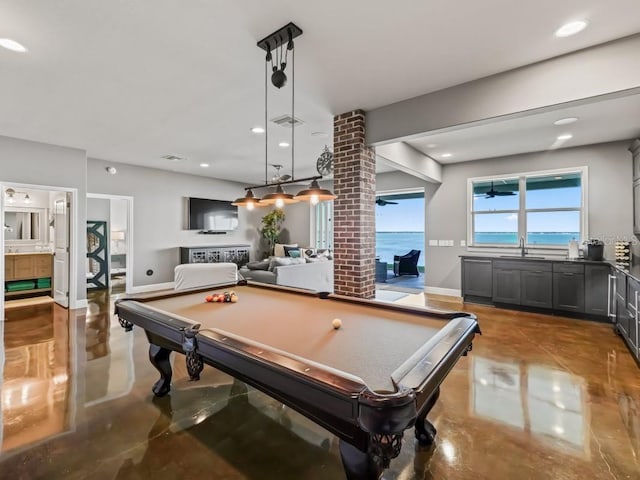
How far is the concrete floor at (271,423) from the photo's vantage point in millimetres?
1785

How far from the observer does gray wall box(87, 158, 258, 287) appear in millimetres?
6578

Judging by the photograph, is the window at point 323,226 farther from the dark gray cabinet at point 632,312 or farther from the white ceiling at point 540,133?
the dark gray cabinet at point 632,312

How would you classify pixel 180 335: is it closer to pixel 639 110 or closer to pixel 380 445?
pixel 380 445

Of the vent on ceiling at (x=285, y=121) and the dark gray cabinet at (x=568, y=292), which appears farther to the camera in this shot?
the dark gray cabinet at (x=568, y=292)

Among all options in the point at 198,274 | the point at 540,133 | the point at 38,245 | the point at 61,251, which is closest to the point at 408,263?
the point at 540,133

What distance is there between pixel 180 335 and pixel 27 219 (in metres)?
7.43

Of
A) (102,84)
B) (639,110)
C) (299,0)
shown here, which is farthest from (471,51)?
(102,84)

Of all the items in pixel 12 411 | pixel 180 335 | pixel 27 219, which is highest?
pixel 27 219

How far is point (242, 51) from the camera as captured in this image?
101 inches

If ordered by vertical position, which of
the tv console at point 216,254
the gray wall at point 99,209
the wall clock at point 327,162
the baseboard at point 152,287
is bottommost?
the baseboard at point 152,287

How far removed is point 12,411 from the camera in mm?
2320

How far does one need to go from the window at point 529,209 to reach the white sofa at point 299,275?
302 cm

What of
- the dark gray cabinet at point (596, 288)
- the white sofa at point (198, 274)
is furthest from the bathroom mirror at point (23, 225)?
the dark gray cabinet at point (596, 288)

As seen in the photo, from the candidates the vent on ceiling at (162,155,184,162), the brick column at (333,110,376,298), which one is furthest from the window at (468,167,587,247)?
the vent on ceiling at (162,155,184,162)
